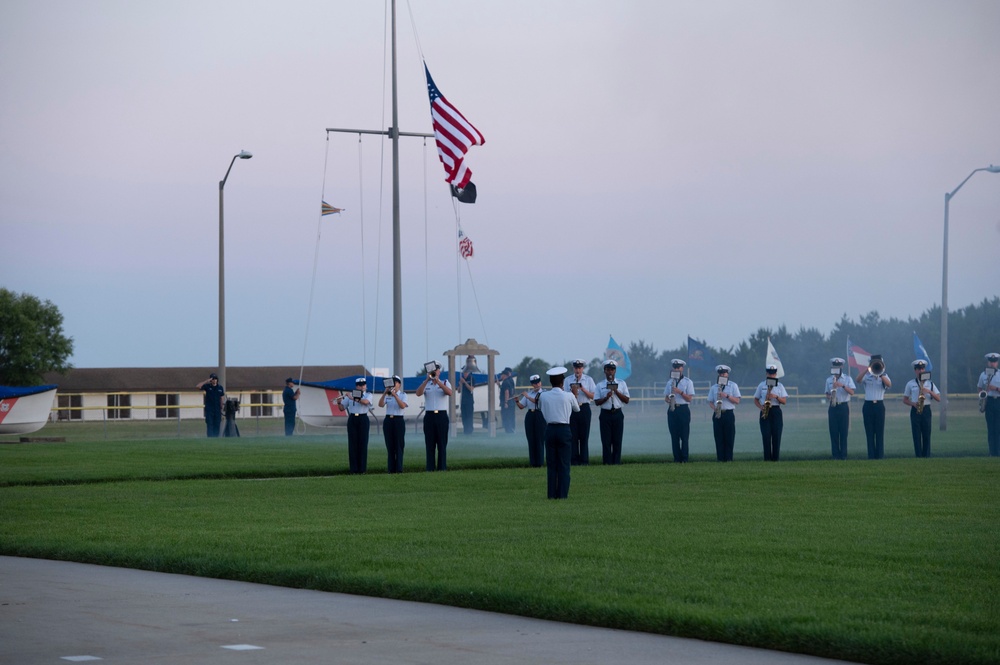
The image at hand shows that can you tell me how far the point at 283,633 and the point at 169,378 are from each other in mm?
98502

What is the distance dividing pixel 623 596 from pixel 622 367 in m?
32.3

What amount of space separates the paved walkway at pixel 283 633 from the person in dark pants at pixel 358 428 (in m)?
13.8

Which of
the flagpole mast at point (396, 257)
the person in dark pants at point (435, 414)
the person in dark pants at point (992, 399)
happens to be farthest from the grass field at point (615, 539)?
the flagpole mast at point (396, 257)

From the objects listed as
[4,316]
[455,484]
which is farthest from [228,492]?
[4,316]

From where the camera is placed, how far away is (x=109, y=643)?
303 inches

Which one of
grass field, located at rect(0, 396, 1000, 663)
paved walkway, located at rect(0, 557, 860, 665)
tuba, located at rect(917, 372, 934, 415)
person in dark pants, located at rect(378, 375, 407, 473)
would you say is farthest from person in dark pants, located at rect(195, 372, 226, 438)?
paved walkway, located at rect(0, 557, 860, 665)

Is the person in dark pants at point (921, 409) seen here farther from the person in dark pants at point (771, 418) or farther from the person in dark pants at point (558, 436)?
the person in dark pants at point (558, 436)

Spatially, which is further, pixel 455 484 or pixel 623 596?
pixel 455 484

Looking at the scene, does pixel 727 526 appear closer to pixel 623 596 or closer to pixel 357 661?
pixel 623 596

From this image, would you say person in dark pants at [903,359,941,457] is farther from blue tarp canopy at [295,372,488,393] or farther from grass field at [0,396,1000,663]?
blue tarp canopy at [295,372,488,393]

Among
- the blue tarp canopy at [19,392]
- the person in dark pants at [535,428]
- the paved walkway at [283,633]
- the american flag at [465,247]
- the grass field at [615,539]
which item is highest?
the american flag at [465,247]

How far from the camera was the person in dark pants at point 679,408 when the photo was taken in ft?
84.0

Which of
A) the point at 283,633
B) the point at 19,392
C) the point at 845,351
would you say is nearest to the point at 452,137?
the point at 19,392

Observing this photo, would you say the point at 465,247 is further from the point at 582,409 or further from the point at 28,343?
the point at 28,343
